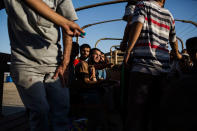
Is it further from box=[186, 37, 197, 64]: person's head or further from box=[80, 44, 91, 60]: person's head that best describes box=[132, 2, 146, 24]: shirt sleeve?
box=[80, 44, 91, 60]: person's head

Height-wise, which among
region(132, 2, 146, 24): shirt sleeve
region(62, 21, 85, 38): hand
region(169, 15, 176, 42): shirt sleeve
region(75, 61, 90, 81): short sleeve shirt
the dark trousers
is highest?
region(132, 2, 146, 24): shirt sleeve

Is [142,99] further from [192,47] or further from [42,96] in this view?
[192,47]

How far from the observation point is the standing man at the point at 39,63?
3.69 feet

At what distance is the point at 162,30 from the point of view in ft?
4.88

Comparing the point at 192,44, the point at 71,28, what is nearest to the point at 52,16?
the point at 71,28

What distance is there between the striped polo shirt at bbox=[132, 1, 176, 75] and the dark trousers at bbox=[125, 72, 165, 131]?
0.28 feet

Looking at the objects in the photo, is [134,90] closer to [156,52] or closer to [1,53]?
[156,52]

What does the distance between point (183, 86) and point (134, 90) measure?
1.64 feet

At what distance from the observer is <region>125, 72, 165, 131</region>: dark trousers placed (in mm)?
1201

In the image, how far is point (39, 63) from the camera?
120 centimetres

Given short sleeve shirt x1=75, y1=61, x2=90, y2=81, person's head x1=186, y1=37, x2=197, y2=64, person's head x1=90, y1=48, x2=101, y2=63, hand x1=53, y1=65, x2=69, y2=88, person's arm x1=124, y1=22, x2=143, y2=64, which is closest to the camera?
hand x1=53, y1=65, x2=69, y2=88

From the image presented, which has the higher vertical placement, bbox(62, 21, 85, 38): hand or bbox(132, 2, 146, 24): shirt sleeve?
bbox(132, 2, 146, 24): shirt sleeve

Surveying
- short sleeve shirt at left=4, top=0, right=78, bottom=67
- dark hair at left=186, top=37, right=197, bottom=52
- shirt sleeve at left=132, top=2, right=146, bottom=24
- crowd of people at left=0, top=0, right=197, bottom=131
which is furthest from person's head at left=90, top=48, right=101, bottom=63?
short sleeve shirt at left=4, top=0, right=78, bottom=67

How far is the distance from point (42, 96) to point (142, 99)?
88 centimetres
